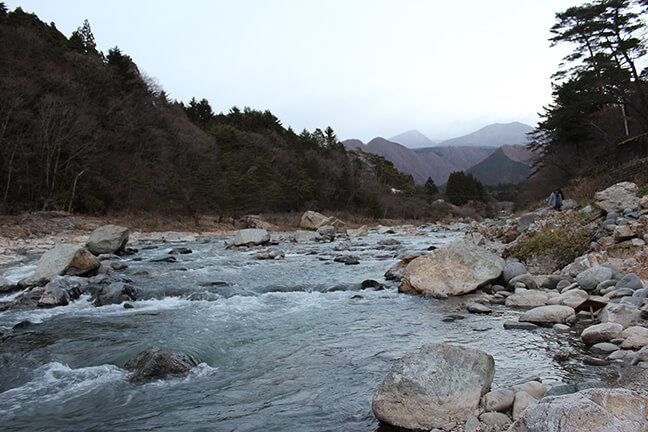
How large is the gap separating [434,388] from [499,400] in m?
0.49

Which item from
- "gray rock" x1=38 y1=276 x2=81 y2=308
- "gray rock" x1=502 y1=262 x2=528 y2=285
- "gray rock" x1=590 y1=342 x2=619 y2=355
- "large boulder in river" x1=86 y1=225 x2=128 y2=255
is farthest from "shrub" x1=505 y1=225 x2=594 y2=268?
"large boulder in river" x1=86 y1=225 x2=128 y2=255

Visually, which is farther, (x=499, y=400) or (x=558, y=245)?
(x=558, y=245)

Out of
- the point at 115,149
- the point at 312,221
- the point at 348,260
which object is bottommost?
the point at 312,221

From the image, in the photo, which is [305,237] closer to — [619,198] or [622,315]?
[619,198]

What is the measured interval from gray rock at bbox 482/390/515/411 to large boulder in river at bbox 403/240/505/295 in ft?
16.4

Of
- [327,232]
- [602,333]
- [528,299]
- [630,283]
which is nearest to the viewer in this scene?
[602,333]

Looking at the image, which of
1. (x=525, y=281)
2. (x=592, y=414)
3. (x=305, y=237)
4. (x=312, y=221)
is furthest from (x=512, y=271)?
(x=312, y=221)

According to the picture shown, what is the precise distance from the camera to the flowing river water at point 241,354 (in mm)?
3566

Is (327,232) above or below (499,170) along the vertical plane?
below

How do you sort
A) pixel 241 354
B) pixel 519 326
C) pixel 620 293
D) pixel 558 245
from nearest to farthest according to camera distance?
pixel 241 354
pixel 519 326
pixel 620 293
pixel 558 245

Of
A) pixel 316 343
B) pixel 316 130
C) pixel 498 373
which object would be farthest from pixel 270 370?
pixel 316 130

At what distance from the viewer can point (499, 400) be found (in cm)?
307

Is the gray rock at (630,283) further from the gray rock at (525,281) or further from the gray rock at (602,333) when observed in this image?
the gray rock at (602,333)

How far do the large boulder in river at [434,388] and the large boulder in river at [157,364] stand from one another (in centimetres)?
246
